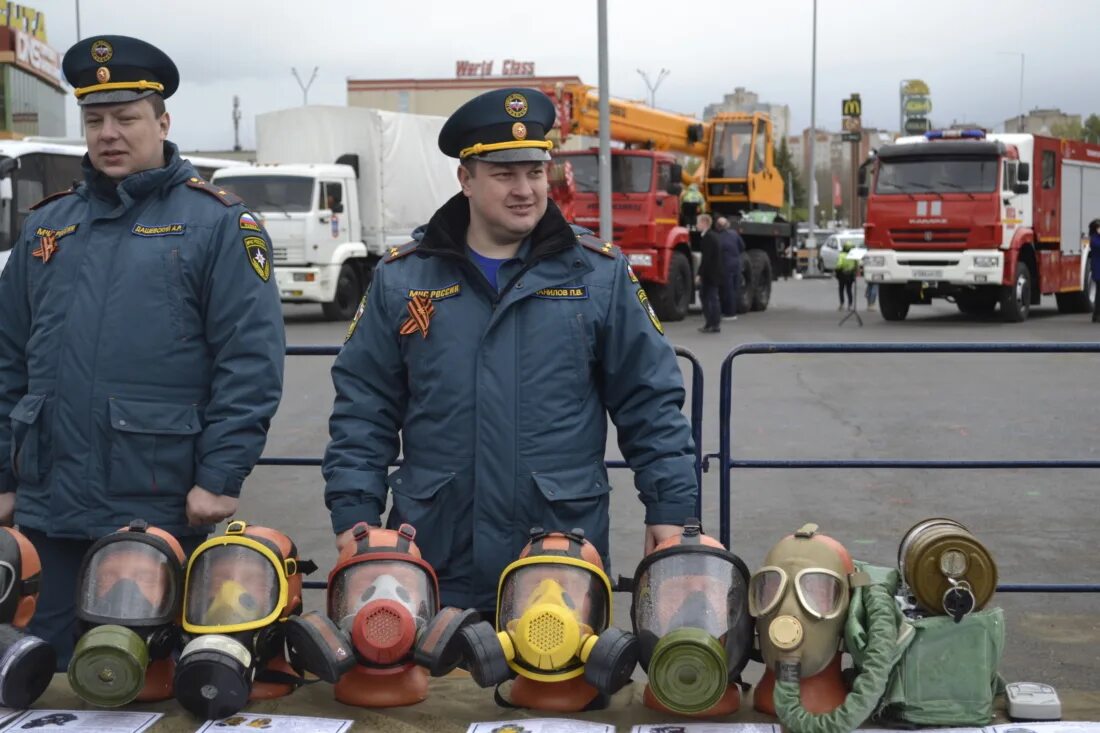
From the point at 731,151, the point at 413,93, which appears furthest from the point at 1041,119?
the point at 731,151

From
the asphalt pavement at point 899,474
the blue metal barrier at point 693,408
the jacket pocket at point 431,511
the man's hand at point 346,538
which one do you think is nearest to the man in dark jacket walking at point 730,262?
the asphalt pavement at point 899,474

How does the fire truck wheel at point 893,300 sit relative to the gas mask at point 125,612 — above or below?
below

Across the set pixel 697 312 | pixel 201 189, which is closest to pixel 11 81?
pixel 697 312

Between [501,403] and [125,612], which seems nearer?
[125,612]

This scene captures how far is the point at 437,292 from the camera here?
3.41 m

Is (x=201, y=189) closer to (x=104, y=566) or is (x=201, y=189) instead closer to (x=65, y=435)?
(x=65, y=435)

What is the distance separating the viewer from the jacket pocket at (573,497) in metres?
3.32

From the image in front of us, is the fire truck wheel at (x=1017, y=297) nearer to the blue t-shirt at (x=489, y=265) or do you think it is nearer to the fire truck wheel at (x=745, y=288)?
the fire truck wheel at (x=745, y=288)

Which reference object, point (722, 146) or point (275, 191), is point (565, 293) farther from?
point (722, 146)

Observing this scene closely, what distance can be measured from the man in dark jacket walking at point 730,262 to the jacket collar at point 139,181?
64.0ft

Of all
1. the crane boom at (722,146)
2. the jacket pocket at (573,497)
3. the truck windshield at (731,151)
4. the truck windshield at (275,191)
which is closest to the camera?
the jacket pocket at (573,497)

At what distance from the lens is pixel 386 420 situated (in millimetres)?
3512

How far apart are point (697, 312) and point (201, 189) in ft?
78.8

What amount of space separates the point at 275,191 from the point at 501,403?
68.3 feet
